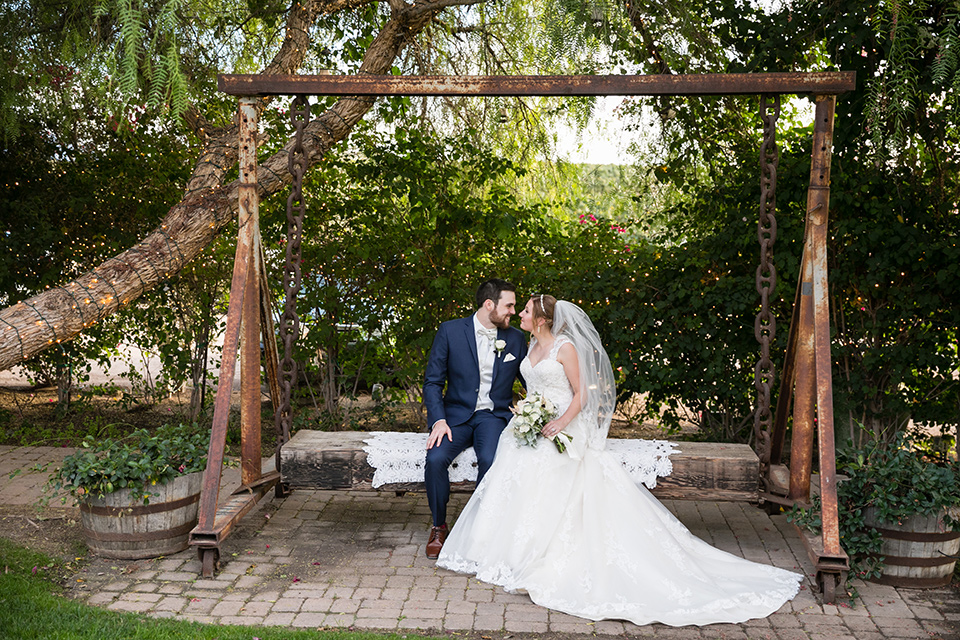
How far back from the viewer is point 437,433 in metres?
4.68

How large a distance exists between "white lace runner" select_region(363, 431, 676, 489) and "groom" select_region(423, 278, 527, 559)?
0.15 m

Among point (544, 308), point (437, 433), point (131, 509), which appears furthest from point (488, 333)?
point (131, 509)

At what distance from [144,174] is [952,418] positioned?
728cm

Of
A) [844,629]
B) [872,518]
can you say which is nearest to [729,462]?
[872,518]

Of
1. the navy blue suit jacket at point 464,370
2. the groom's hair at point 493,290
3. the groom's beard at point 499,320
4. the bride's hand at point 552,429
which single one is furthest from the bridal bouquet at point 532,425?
the groom's hair at point 493,290

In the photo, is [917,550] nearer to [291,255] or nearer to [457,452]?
[457,452]

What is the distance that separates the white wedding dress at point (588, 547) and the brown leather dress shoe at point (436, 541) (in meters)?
0.14

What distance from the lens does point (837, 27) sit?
530 cm

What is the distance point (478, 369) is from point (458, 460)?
1.96 feet

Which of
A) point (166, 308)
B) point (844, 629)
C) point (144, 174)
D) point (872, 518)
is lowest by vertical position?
point (844, 629)

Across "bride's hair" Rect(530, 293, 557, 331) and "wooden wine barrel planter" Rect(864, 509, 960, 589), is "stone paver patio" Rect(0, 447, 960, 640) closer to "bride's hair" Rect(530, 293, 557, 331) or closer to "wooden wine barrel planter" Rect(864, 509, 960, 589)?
"wooden wine barrel planter" Rect(864, 509, 960, 589)

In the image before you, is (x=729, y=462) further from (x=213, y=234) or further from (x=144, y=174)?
(x=144, y=174)

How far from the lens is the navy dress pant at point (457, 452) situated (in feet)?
15.2

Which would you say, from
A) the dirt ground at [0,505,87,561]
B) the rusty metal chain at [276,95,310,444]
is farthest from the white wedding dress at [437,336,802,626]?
the dirt ground at [0,505,87,561]
